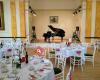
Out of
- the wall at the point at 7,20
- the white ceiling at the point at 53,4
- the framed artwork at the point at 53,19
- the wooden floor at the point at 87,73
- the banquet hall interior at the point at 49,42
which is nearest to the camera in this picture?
the banquet hall interior at the point at 49,42

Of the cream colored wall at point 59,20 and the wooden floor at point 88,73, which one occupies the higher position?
the cream colored wall at point 59,20

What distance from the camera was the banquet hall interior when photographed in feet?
11.6

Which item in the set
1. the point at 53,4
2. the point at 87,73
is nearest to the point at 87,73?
the point at 87,73

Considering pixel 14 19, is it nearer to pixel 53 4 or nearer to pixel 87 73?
pixel 53 4

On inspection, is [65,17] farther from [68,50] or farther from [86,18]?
[68,50]

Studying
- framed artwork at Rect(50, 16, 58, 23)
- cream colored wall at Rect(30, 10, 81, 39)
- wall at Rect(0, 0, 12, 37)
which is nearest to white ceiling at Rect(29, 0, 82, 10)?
cream colored wall at Rect(30, 10, 81, 39)

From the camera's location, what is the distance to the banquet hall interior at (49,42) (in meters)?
3.53

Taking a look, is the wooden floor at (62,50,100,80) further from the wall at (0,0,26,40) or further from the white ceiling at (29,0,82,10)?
the white ceiling at (29,0,82,10)

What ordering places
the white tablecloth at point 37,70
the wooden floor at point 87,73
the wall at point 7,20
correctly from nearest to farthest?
the white tablecloth at point 37,70
the wooden floor at point 87,73
the wall at point 7,20

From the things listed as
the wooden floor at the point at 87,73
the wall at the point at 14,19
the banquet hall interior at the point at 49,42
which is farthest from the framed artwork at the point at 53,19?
the wooden floor at the point at 87,73

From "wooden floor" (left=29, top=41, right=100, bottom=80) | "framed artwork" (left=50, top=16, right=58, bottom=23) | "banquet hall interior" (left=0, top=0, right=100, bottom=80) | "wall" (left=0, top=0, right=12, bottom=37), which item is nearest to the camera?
"banquet hall interior" (left=0, top=0, right=100, bottom=80)

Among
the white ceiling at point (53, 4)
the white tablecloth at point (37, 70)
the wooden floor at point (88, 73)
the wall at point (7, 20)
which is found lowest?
the wooden floor at point (88, 73)

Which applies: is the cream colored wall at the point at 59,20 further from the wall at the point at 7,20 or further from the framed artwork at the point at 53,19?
the wall at the point at 7,20

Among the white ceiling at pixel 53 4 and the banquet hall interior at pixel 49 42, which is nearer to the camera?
the banquet hall interior at pixel 49 42
